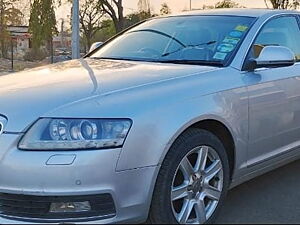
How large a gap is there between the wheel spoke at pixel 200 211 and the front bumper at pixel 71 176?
23.4 inches

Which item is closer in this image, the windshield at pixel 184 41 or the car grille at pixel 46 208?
the car grille at pixel 46 208

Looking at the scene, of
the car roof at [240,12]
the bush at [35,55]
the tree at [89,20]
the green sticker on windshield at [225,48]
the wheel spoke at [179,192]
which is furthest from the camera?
the bush at [35,55]

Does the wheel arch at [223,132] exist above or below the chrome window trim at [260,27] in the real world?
below

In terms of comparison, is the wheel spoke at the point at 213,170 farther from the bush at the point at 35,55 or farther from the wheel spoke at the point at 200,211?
the bush at the point at 35,55

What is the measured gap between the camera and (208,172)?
3383 millimetres

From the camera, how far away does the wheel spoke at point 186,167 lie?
315 cm

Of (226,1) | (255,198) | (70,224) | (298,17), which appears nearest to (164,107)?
(70,224)

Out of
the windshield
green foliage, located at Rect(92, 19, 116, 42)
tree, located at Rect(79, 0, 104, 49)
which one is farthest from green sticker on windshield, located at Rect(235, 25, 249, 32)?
green foliage, located at Rect(92, 19, 116, 42)

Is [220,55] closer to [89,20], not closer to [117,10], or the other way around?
[117,10]

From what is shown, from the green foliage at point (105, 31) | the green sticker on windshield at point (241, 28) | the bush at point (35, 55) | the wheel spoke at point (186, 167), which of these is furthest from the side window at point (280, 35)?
the green foliage at point (105, 31)

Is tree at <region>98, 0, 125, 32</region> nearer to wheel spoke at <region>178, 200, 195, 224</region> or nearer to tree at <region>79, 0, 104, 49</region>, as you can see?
tree at <region>79, 0, 104, 49</region>

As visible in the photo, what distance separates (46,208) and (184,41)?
6.77ft

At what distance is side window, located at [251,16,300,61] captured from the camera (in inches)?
162

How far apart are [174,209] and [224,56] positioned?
1326 mm
